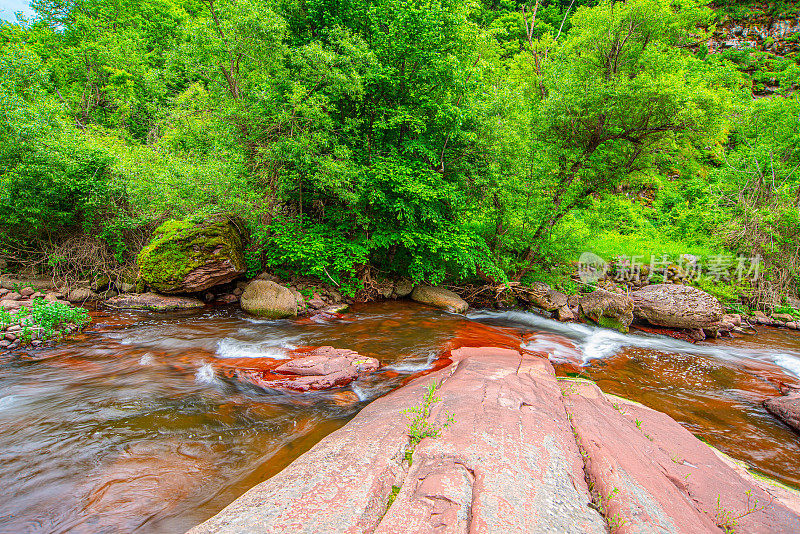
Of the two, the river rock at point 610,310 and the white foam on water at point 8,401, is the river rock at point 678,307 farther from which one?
the white foam on water at point 8,401

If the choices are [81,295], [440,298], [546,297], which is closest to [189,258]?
[81,295]

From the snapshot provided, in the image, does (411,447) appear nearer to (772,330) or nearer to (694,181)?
(772,330)

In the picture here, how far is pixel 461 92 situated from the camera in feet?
36.1

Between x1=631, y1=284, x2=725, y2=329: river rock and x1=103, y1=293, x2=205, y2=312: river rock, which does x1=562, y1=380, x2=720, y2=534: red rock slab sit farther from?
x1=103, y1=293, x2=205, y2=312: river rock

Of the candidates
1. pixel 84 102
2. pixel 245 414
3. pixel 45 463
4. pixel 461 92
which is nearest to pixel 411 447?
pixel 245 414

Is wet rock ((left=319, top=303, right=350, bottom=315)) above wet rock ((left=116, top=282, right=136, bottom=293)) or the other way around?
the other way around

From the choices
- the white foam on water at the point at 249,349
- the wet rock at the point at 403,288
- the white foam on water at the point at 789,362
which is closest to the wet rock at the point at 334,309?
the wet rock at the point at 403,288

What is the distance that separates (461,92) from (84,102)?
71.2 ft

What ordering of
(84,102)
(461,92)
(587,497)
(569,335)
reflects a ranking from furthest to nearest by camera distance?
(84,102) → (461,92) → (569,335) → (587,497)

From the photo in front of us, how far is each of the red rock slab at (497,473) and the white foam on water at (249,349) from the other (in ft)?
13.3

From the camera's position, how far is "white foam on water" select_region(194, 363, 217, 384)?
5.80 metres

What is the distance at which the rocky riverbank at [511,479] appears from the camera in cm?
235

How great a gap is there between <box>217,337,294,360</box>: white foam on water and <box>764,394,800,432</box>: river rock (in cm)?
867

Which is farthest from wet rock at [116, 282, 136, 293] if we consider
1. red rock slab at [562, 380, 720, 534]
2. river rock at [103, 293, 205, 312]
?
red rock slab at [562, 380, 720, 534]
